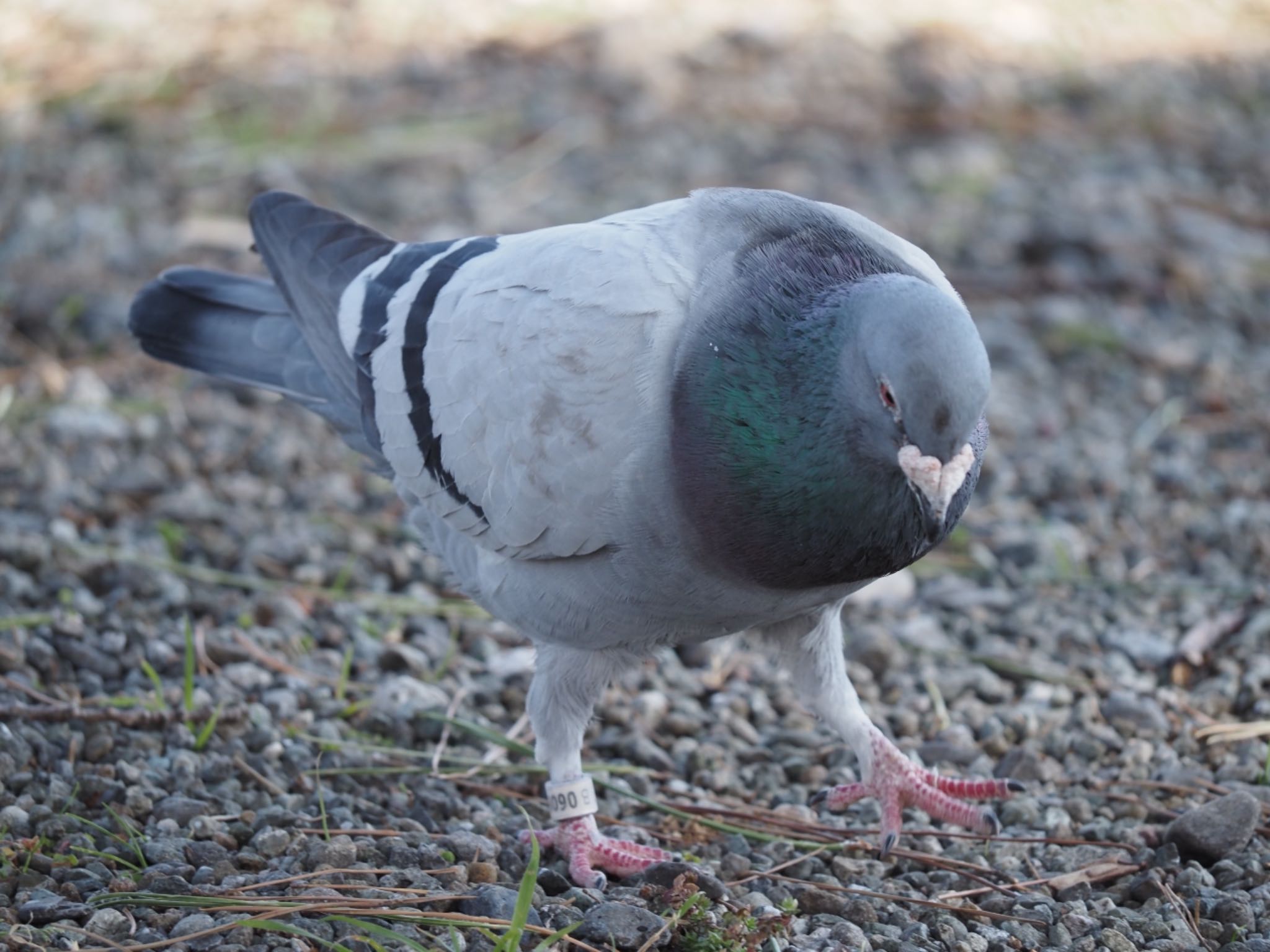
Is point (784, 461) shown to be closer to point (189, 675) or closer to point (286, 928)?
point (286, 928)

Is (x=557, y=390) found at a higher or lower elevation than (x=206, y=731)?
higher

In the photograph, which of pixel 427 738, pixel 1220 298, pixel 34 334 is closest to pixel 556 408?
pixel 427 738

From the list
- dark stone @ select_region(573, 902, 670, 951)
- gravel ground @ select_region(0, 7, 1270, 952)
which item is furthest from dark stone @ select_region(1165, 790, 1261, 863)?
dark stone @ select_region(573, 902, 670, 951)

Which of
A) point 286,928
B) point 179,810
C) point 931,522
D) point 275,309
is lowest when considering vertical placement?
point 179,810

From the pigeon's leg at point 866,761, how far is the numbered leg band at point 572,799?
72cm

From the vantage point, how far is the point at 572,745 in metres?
4.23

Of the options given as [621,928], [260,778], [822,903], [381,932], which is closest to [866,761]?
[822,903]

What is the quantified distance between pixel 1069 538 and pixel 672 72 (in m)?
6.07

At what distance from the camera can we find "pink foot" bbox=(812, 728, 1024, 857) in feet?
14.0

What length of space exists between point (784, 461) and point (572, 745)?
1219 mm

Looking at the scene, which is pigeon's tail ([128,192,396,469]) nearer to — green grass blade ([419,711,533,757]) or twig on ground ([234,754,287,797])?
green grass blade ([419,711,533,757])

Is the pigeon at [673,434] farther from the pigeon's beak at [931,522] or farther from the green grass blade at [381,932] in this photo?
the green grass blade at [381,932]

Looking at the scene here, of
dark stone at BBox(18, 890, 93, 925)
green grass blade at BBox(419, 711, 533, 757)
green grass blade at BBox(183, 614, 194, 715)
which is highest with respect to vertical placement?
green grass blade at BBox(183, 614, 194, 715)

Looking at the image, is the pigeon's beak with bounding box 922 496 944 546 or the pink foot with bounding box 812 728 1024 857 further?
the pink foot with bounding box 812 728 1024 857
